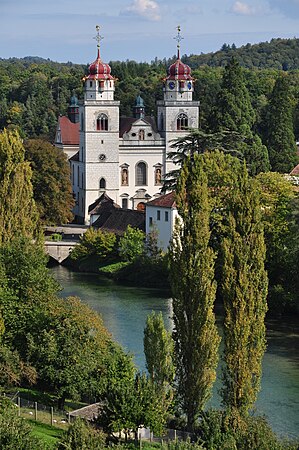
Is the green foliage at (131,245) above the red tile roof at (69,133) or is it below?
below

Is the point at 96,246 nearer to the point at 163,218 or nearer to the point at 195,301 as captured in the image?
the point at 163,218

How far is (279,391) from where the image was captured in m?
29.0

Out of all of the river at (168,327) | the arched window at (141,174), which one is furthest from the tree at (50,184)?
the arched window at (141,174)

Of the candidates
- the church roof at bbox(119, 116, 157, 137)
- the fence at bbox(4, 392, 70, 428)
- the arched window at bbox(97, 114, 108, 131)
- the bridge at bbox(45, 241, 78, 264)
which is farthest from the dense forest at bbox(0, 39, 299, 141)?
the fence at bbox(4, 392, 70, 428)

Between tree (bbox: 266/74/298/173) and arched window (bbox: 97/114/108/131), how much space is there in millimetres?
9437

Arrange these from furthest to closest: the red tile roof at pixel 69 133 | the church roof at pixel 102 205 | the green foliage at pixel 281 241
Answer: the red tile roof at pixel 69 133 → the church roof at pixel 102 205 → the green foliage at pixel 281 241

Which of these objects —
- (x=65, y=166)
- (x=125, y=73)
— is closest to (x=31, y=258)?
(x=65, y=166)

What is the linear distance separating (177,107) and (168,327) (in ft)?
88.8

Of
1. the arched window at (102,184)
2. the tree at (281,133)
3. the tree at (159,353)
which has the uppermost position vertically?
the tree at (281,133)

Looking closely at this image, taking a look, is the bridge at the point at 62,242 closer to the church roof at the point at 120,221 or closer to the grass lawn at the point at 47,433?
the church roof at the point at 120,221

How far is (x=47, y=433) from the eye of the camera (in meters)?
23.0

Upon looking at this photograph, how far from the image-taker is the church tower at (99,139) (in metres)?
59.4

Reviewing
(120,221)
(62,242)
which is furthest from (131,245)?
(62,242)

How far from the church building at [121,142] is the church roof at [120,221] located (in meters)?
5.62
